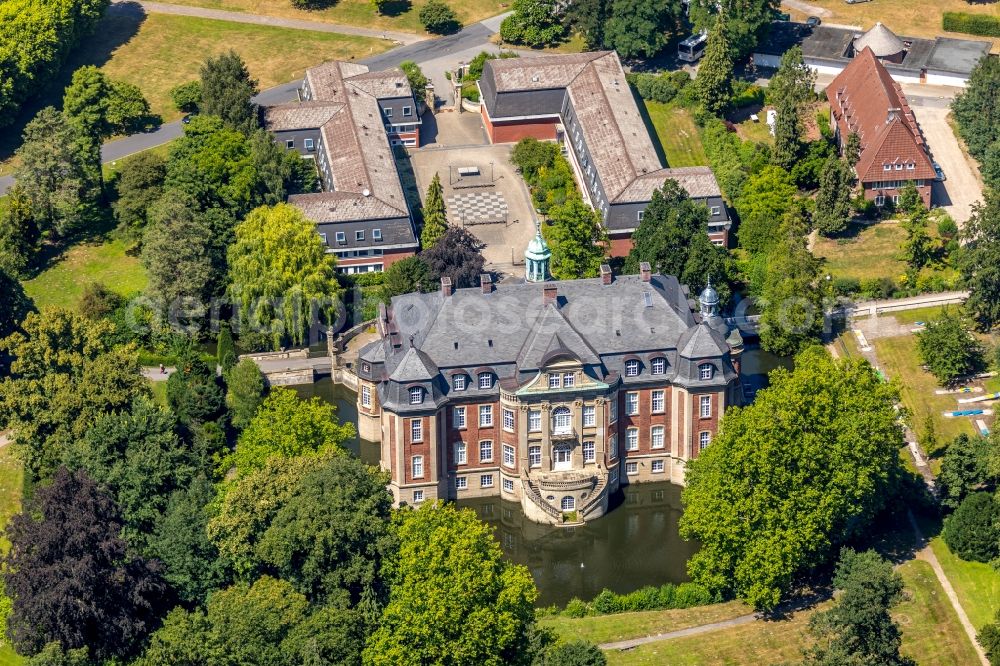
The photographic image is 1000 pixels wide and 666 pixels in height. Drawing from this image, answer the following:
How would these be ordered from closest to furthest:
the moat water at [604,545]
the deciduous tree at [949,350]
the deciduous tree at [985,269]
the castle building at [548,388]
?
the moat water at [604,545], the castle building at [548,388], the deciduous tree at [949,350], the deciduous tree at [985,269]

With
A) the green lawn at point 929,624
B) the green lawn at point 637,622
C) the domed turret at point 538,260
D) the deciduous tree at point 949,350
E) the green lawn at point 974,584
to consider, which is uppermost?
the domed turret at point 538,260

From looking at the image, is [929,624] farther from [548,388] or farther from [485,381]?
[485,381]

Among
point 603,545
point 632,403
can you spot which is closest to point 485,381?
point 632,403

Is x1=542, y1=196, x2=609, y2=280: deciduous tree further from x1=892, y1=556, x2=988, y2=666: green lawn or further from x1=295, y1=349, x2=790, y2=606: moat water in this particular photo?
x1=892, y1=556, x2=988, y2=666: green lawn

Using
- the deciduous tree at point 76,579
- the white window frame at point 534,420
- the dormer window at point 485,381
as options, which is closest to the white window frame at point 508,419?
the white window frame at point 534,420

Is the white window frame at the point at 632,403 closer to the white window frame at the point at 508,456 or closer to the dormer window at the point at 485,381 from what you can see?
the white window frame at the point at 508,456

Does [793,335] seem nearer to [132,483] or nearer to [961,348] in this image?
[961,348]

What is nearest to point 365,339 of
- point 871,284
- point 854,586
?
point 871,284
